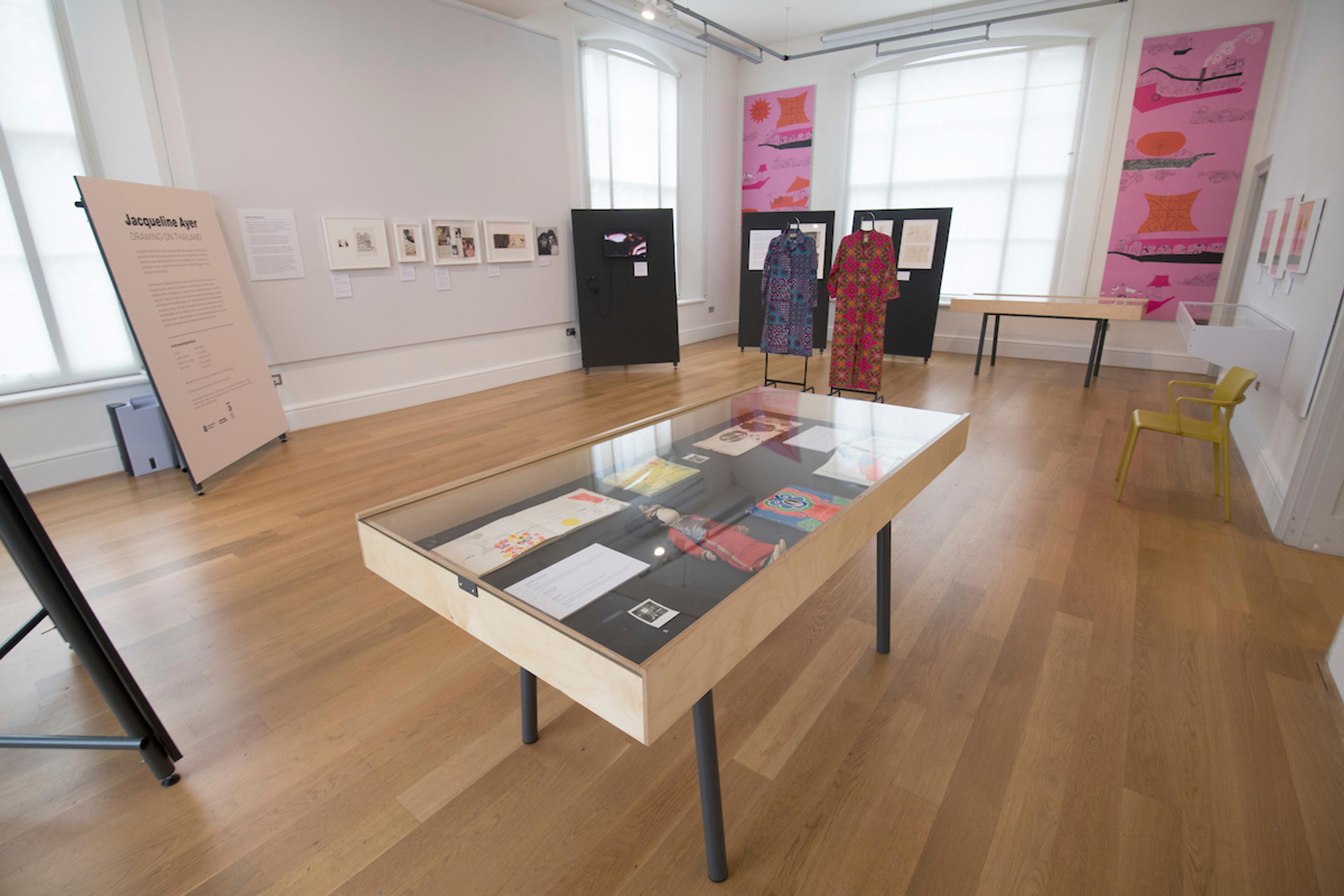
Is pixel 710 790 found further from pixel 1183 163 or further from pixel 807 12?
pixel 807 12

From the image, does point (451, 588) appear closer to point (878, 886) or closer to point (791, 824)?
point (791, 824)

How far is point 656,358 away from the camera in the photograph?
7.00 metres

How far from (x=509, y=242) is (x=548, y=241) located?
50cm

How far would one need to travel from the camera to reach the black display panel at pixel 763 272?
261 inches

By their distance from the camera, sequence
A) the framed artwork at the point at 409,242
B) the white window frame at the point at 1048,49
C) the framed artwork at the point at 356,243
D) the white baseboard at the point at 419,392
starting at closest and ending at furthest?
the framed artwork at the point at 356,243 < the white baseboard at the point at 419,392 < the framed artwork at the point at 409,242 < the white window frame at the point at 1048,49

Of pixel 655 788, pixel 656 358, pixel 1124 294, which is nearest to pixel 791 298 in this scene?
pixel 656 358

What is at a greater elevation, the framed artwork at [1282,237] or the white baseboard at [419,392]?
the framed artwork at [1282,237]

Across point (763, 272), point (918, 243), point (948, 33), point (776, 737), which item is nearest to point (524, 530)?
point (776, 737)

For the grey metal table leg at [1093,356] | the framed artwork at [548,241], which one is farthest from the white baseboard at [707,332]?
the grey metal table leg at [1093,356]

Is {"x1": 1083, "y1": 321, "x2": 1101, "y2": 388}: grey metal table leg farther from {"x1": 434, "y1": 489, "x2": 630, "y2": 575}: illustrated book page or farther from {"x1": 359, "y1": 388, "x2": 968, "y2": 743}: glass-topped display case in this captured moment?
{"x1": 434, "y1": 489, "x2": 630, "y2": 575}: illustrated book page

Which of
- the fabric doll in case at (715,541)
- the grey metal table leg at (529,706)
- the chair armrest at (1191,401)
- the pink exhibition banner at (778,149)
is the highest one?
the pink exhibition banner at (778,149)

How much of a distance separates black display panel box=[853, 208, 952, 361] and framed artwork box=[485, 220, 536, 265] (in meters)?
3.56

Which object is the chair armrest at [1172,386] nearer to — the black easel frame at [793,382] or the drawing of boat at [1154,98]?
the black easel frame at [793,382]

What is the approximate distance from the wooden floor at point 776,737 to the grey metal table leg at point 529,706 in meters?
0.05
